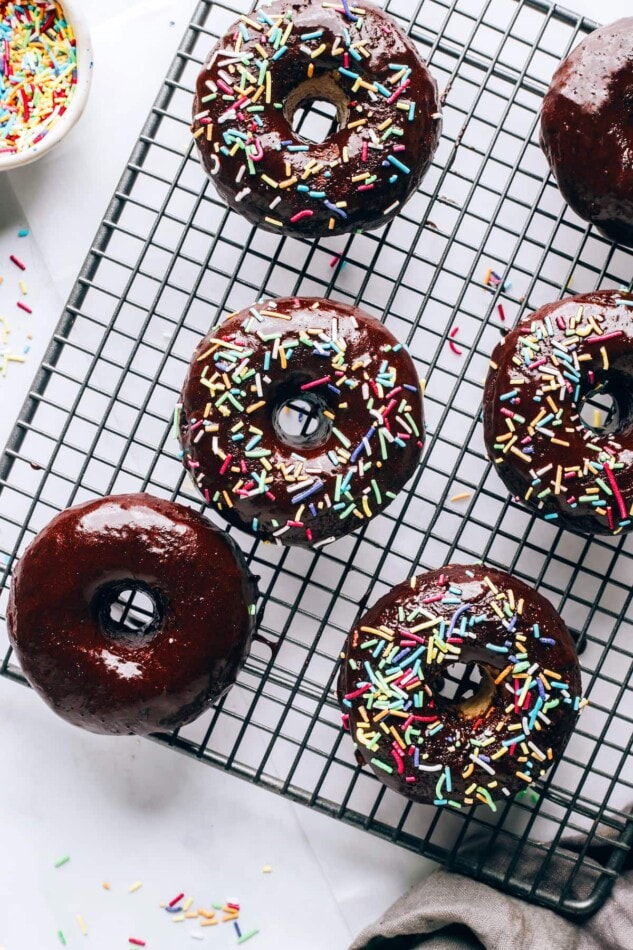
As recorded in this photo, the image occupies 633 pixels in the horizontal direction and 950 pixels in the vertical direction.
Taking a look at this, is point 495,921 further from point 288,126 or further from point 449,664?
point 288,126

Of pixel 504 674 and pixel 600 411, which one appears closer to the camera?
pixel 504 674

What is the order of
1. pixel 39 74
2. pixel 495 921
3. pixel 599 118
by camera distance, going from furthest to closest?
pixel 39 74, pixel 495 921, pixel 599 118

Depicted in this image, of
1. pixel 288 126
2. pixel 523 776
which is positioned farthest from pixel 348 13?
pixel 523 776

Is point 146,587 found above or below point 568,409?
below

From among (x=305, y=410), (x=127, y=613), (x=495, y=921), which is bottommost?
(x=495, y=921)

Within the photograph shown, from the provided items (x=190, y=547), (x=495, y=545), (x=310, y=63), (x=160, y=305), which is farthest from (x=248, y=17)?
(x=495, y=545)

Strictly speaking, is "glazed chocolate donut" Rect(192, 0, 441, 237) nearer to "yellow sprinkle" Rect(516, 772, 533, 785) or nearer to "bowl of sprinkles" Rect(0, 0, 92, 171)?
"bowl of sprinkles" Rect(0, 0, 92, 171)
